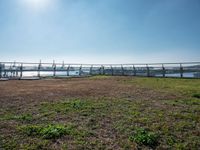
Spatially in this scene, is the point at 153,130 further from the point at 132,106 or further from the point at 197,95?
the point at 197,95

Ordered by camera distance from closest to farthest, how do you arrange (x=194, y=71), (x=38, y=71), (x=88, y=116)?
(x=88, y=116)
(x=194, y=71)
(x=38, y=71)

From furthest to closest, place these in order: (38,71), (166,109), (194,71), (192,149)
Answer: (38,71)
(194,71)
(166,109)
(192,149)

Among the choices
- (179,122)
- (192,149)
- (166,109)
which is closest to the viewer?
(192,149)

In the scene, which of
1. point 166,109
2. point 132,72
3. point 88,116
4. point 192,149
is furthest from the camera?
point 132,72

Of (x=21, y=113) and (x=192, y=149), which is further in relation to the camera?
(x=21, y=113)

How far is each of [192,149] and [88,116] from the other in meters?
3.04

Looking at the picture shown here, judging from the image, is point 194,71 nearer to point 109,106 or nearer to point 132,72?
point 132,72

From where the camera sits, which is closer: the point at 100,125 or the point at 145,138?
the point at 145,138

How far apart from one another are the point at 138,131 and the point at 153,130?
0.38 meters

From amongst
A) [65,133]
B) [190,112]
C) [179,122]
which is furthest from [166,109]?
[65,133]

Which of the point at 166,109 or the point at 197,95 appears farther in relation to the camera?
the point at 197,95

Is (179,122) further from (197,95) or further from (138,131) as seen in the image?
(197,95)

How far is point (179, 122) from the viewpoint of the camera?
6.02 meters

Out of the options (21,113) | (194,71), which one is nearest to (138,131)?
(21,113)
